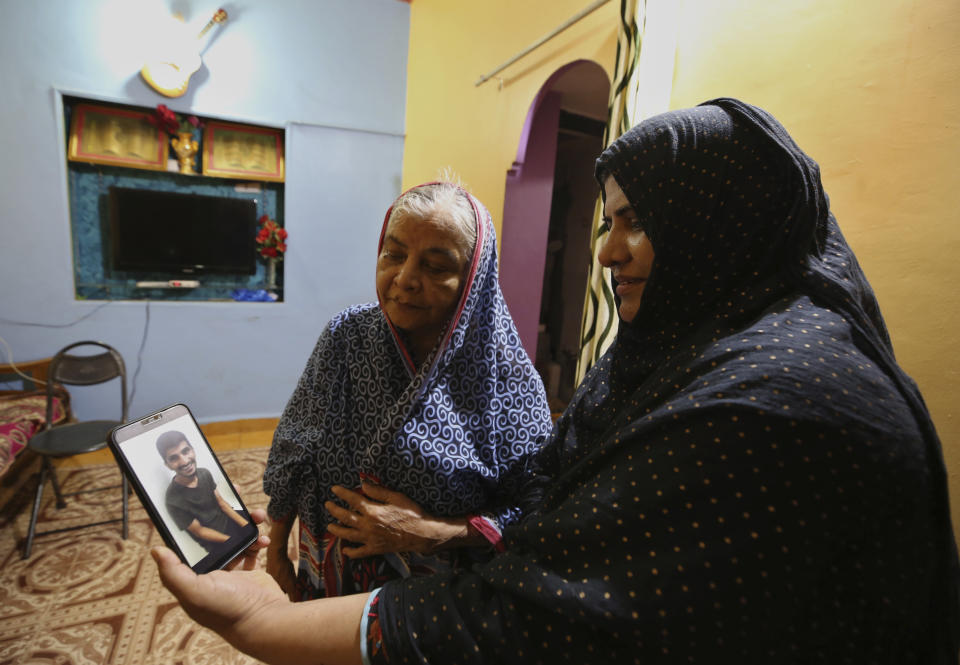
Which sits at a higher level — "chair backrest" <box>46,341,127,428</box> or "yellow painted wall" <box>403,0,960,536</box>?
"yellow painted wall" <box>403,0,960,536</box>

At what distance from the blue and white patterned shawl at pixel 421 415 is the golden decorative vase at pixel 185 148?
308 centimetres

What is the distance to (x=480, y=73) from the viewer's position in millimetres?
3016

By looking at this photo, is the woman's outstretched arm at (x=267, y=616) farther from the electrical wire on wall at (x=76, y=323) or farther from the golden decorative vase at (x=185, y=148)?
the golden decorative vase at (x=185, y=148)

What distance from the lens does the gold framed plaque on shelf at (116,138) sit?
2.99 meters

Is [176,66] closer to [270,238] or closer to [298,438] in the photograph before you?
[270,238]

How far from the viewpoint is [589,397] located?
817 mm

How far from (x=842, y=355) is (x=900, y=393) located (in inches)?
2.8

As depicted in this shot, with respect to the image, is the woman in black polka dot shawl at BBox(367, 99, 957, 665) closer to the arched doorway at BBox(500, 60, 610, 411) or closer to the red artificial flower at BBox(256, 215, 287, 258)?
the arched doorway at BBox(500, 60, 610, 411)

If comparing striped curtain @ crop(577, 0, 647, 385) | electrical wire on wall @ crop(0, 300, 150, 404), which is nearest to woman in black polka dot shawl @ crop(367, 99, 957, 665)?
striped curtain @ crop(577, 0, 647, 385)

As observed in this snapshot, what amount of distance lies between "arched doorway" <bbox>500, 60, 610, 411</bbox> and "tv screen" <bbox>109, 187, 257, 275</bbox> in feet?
6.54

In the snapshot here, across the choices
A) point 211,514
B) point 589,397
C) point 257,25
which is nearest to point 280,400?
point 257,25

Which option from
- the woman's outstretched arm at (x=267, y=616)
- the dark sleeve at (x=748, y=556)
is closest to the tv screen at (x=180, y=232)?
the woman's outstretched arm at (x=267, y=616)

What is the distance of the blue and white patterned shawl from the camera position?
829 millimetres

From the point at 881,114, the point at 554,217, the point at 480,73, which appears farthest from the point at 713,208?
the point at 554,217
